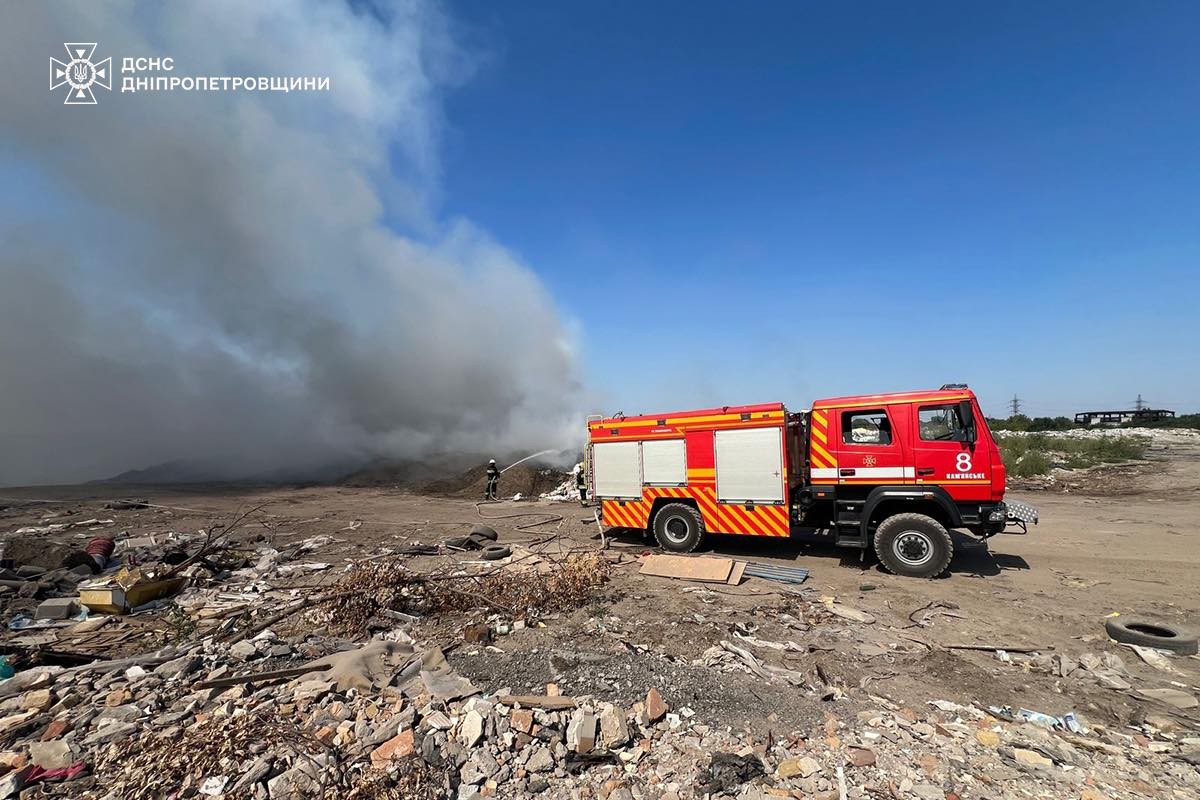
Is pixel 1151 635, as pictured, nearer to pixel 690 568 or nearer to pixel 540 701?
pixel 690 568

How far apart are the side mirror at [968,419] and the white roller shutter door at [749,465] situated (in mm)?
2509

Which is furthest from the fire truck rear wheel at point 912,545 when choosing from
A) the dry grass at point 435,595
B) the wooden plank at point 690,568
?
the dry grass at point 435,595

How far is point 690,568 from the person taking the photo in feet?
24.8

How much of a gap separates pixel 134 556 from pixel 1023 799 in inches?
481

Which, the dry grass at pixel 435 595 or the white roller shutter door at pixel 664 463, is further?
the white roller shutter door at pixel 664 463

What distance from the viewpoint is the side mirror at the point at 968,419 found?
23.6 feet

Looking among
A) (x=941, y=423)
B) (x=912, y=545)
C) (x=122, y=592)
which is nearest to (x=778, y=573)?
(x=912, y=545)

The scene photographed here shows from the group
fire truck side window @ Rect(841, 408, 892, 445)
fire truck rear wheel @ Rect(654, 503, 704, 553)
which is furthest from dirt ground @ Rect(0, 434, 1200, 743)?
fire truck side window @ Rect(841, 408, 892, 445)

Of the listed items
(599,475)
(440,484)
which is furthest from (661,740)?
(440,484)

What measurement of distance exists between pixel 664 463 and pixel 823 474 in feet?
8.95

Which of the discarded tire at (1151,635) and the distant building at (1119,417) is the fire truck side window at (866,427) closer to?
Result: the discarded tire at (1151,635)

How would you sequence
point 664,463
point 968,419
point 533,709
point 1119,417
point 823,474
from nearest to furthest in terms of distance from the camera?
point 533,709 < point 968,419 < point 823,474 < point 664,463 < point 1119,417

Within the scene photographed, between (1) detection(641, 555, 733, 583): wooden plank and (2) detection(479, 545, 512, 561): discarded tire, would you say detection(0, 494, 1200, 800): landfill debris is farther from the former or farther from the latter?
→ (2) detection(479, 545, 512, 561): discarded tire

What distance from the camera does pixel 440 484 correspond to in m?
21.6
